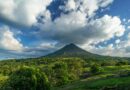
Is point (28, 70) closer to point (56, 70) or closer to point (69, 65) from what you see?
point (56, 70)

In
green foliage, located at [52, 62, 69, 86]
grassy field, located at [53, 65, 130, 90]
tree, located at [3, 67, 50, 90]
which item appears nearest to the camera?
grassy field, located at [53, 65, 130, 90]

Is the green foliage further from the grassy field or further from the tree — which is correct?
the tree

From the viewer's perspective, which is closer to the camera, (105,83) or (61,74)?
(105,83)

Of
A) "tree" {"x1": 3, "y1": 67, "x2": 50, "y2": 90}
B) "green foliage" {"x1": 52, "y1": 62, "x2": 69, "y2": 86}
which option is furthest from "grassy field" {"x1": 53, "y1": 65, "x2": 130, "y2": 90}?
"green foliage" {"x1": 52, "y1": 62, "x2": 69, "y2": 86}

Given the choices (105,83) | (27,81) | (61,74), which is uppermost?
(61,74)

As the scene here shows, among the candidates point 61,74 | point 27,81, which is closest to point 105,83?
point 27,81

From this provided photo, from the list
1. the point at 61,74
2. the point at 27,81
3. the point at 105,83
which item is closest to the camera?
the point at 27,81

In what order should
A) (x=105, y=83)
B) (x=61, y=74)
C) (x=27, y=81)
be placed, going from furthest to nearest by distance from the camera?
(x=61, y=74) → (x=105, y=83) → (x=27, y=81)

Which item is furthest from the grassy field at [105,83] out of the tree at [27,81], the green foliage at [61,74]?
the green foliage at [61,74]

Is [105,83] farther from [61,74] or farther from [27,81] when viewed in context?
[61,74]

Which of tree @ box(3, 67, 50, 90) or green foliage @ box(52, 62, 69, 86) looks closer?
tree @ box(3, 67, 50, 90)
